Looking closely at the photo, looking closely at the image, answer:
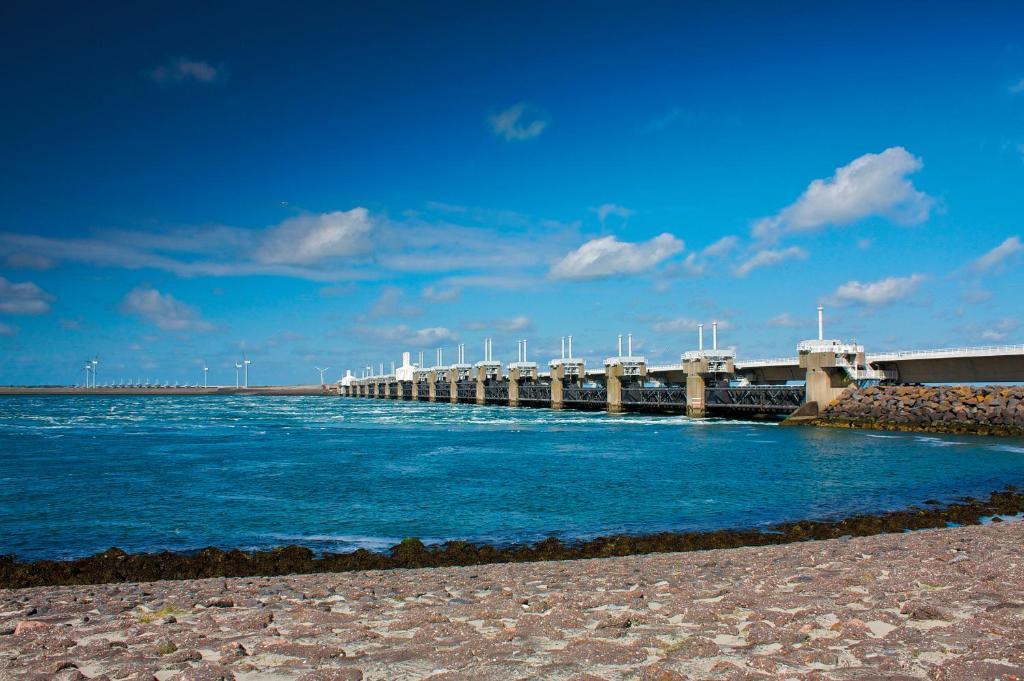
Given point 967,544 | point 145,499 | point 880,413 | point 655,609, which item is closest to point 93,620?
point 655,609

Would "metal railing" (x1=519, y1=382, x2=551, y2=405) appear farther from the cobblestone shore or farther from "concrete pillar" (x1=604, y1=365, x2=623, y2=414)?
the cobblestone shore

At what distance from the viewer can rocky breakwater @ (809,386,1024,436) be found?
55.7 meters

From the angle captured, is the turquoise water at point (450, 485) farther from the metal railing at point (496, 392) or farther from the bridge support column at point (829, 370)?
the metal railing at point (496, 392)

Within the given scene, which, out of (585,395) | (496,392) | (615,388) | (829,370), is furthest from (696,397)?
(496,392)

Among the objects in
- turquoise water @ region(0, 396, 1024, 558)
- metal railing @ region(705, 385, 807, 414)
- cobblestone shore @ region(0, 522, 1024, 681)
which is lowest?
turquoise water @ region(0, 396, 1024, 558)

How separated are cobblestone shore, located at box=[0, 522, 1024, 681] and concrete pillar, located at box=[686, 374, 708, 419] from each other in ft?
237

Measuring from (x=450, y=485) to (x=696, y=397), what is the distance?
58.3 meters

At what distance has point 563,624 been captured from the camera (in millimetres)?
10172

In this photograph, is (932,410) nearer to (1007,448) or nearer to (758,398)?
(1007,448)

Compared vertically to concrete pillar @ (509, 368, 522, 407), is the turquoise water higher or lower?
lower

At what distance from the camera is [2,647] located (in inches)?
384

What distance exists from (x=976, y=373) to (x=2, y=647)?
228 ft

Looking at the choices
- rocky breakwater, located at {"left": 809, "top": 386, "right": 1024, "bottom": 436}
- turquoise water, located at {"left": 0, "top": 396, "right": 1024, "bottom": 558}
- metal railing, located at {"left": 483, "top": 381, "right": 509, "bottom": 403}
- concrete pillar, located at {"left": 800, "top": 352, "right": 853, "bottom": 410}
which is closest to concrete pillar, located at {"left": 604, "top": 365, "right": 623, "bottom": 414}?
metal railing, located at {"left": 483, "top": 381, "right": 509, "bottom": 403}

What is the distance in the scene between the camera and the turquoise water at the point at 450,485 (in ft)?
75.4
